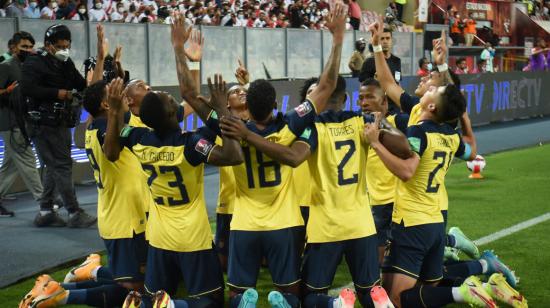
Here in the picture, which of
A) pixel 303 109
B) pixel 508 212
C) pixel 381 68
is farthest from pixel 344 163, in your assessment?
pixel 508 212

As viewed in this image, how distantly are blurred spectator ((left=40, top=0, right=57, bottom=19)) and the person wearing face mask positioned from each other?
6843mm

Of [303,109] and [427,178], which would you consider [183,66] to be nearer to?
[303,109]

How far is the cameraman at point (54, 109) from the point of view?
31.4 feet

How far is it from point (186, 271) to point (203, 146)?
90cm

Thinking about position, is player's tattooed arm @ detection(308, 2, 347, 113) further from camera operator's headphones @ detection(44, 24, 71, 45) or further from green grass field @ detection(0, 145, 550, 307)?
camera operator's headphones @ detection(44, 24, 71, 45)

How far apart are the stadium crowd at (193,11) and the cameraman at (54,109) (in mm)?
5406

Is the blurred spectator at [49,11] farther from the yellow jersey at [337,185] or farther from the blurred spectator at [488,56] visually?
the blurred spectator at [488,56]

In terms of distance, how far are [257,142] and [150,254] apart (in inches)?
46.8

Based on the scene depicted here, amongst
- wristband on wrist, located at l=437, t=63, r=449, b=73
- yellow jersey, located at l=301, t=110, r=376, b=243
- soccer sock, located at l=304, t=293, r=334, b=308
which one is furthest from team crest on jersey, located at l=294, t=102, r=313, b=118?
wristband on wrist, located at l=437, t=63, r=449, b=73

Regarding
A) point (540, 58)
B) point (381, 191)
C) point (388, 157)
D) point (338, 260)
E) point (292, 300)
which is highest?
point (540, 58)

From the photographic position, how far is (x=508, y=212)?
35.1 ft

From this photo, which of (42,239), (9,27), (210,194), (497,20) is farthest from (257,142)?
(497,20)

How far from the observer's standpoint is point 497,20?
38.7m

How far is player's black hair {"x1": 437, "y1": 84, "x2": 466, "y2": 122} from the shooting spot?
19.1 ft
